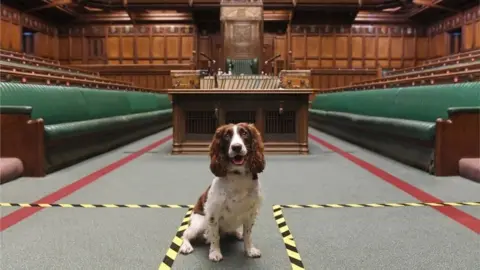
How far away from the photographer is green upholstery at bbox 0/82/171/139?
187 inches

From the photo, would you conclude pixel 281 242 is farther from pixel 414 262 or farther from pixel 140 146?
pixel 140 146

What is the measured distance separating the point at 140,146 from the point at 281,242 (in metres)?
5.36

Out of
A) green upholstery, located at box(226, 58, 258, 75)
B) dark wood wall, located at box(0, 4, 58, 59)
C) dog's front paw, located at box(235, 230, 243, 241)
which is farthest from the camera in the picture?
dark wood wall, located at box(0, 4, 58, 59)

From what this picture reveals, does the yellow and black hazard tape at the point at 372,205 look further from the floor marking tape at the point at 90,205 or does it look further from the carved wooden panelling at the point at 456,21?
the carved wooden panelling at the point at 456,21

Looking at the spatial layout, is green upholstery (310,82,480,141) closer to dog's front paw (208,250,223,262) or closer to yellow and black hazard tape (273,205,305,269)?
yellow and black hazard tape (273,205,305,269)

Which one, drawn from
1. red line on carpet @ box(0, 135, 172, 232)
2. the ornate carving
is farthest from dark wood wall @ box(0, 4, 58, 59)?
red line on carpet @ box(0, 135, 172, 232)

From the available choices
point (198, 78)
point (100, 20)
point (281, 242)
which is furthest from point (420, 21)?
point (281, 242)

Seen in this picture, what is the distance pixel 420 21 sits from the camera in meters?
17.9

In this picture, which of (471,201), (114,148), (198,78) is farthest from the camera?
(114,148)

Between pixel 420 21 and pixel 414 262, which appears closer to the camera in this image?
pixel 414 262

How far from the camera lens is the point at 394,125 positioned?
5.58 m

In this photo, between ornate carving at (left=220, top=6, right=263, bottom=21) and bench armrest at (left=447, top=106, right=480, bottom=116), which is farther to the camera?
ornate carving at (left=220, top=6, right=263, bottom=21)

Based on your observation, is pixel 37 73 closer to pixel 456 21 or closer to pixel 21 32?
pixel 21 32

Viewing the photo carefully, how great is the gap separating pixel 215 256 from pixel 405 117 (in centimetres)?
426
